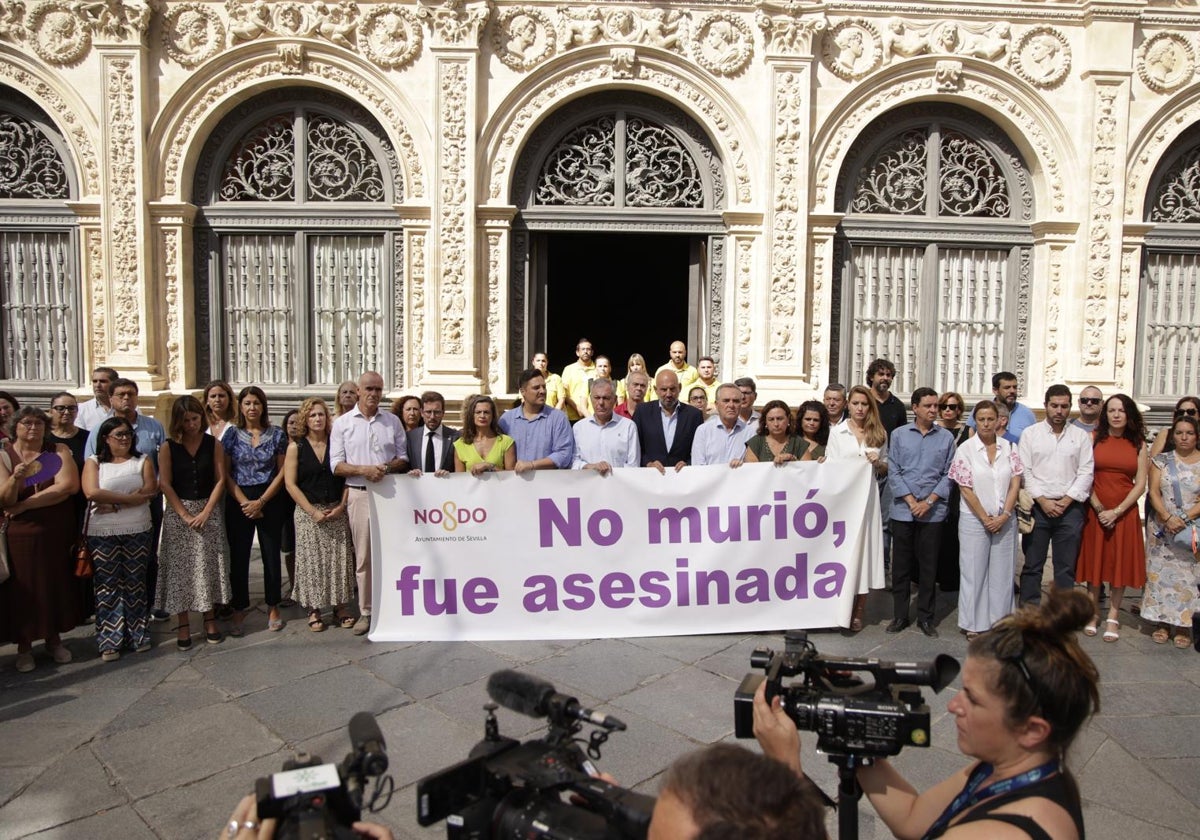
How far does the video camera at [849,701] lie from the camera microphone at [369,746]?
3.03 ft

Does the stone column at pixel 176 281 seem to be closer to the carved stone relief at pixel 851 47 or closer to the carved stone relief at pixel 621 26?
the carved stone relief at pixel 621 26

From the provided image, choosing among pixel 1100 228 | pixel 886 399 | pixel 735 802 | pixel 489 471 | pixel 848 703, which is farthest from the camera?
pixel 1100 228

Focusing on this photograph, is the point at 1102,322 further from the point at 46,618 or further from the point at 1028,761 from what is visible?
the point at 46,618

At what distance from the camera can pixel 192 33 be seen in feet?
31.3

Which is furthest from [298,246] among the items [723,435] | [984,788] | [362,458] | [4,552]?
[984,788]

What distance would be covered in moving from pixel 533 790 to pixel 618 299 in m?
16.9

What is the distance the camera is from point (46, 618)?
5969 mm

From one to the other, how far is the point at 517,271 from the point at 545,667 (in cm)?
553

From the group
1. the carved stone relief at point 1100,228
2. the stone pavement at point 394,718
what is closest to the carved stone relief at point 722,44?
the carved stone relief at point 1100,228

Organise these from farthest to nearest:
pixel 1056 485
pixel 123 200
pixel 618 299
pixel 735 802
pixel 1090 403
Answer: pixel 618 299, pixel 123 200, pixel 1090 403, pixel 1056 485, pixel 735 802

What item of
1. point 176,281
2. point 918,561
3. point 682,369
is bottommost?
point 918,561

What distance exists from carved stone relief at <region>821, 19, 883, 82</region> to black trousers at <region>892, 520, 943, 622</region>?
5.60 m

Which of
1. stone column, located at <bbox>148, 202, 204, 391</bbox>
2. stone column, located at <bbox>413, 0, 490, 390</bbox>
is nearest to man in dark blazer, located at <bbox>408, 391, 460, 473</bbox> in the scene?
stone column, located at <bbox>413, 0, 490, 390</bbox>

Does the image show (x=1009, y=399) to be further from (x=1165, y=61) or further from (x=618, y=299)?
(x=618, y=299)
